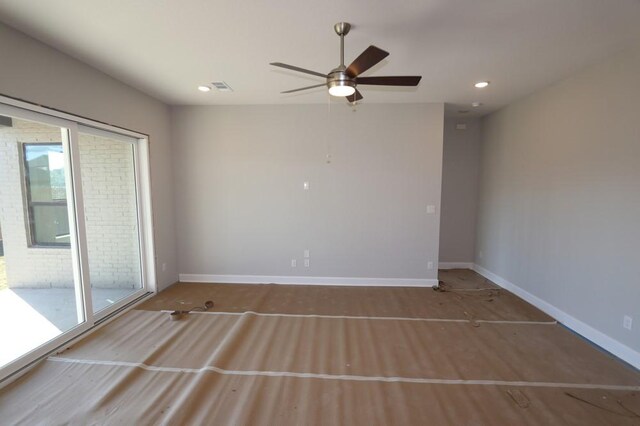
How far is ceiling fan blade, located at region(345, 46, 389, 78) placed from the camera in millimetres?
1675

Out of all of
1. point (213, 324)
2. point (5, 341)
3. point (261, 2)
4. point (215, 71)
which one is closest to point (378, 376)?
point (213, 324)

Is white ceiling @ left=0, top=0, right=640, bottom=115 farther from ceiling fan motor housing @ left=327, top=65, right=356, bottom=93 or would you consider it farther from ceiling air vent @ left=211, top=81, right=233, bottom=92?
ceiling fan motor housing @ left=327, top=65, right=356, bottom=93

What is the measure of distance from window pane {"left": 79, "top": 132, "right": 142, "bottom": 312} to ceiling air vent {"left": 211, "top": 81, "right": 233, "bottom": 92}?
1.43 meters

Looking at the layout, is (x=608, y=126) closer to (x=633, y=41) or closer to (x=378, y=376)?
(x=633, y=41)

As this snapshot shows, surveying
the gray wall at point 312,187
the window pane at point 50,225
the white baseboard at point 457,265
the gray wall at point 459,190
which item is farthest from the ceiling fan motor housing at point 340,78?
the white baseboard at point 457,265

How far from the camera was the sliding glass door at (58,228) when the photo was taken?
2291mm

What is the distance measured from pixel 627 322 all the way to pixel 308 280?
3.52m

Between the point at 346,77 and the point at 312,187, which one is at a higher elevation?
the point at 346,77

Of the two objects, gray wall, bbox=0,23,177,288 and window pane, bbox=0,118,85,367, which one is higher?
gray wall, bbox=0,23,177,288

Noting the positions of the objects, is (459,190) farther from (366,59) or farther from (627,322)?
(366,59)

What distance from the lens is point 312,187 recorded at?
421cm

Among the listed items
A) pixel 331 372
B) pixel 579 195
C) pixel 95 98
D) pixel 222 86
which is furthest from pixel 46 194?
pixel 579 195

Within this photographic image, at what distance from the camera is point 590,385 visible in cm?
210

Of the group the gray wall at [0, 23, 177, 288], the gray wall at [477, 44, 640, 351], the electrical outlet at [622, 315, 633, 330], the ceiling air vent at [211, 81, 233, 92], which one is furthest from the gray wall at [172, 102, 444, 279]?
the electrical outlet at [622, 315, 633, 330]
